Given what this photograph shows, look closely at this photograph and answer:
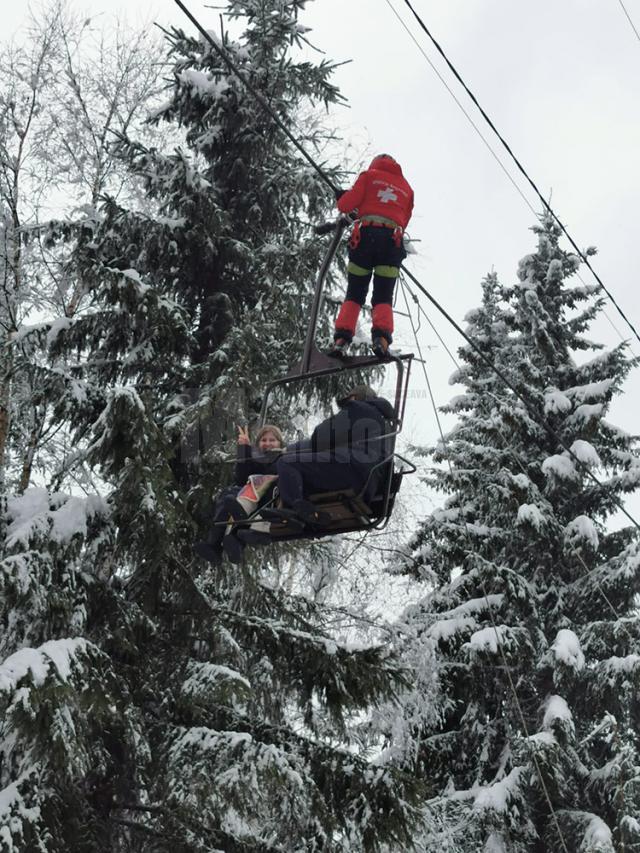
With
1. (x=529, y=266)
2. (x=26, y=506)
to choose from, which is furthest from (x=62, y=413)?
(x=529, y=266)

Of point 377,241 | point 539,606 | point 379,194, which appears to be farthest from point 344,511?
point 539,606

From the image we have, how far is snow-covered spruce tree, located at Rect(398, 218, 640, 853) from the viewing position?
1388 cm

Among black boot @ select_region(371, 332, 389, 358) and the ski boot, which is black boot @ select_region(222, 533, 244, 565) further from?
black boot @ select_region(371, 332, 389, 358)

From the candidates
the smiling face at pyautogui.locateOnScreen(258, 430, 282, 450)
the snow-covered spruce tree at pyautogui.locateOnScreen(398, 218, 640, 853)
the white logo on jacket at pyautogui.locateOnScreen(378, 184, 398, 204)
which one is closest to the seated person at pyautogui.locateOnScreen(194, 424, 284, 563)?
the smiling face at pyautogui.locateOnScreen(258, 430, 282, 450)

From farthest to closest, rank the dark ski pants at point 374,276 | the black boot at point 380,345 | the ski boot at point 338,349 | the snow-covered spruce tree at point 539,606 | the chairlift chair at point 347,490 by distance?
1. the snow-covered spruce tree at point 539,606
2. the dark ski pants at point 374,276
3. the ski boot at point 338,349
4. the black boot at point 380,345
5. the chairlift chair at point 347,490

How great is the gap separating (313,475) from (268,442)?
0.67 meters

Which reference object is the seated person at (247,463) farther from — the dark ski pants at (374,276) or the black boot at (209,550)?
the dark ski pants at (374,276)

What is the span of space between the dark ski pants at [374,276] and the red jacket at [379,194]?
0.13 metres

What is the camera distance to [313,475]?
7.71 m

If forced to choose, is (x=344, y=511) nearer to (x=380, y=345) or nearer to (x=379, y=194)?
(x=380, y=345)

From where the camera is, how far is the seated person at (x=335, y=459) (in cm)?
764

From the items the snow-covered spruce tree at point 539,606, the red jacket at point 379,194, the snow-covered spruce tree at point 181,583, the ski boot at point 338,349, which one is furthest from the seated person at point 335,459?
the snow-covered spruce tree at point 539,606

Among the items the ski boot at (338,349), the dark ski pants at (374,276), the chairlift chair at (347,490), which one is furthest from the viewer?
the dark ski pants at (374,276)

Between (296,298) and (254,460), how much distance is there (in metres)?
3.04
